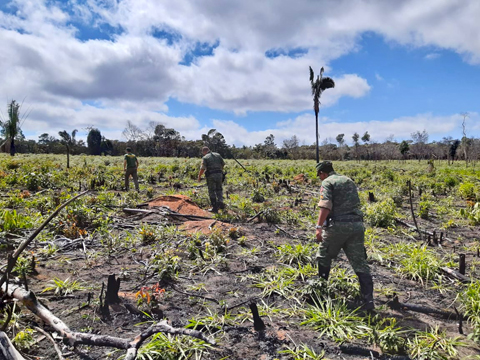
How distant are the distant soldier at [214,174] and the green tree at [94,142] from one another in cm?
4382

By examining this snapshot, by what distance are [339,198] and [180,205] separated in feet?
18.0

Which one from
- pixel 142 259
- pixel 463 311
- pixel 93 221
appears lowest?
pixel 463 311

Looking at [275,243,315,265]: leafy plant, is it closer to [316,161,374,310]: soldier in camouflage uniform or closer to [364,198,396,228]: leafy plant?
[316,161,374,310]: soldier in camouflage uniform

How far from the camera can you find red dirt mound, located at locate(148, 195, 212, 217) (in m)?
8.51

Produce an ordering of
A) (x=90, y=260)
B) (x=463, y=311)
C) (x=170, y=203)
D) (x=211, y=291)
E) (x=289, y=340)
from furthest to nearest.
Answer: (x=170, y=203), (x=90, y=260), (x=211, y=291), (x=463, y=311), (x=289, y=340)

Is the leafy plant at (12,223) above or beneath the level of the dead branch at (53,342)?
above

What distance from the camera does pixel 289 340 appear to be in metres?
3.35

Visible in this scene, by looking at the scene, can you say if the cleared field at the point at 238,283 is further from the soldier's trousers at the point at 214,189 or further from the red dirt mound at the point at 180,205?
the soldier's trousers at the point at 214,189

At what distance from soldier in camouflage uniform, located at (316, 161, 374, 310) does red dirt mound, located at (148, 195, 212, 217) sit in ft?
16.1

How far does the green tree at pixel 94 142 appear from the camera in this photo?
48.6m

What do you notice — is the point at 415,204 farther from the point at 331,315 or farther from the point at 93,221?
the point at 93,221

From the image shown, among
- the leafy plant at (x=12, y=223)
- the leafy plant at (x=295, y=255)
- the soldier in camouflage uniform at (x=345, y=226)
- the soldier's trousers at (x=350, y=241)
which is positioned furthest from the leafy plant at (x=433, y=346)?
the leafy plant at (x=12, y=223)

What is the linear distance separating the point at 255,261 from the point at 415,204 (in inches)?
304

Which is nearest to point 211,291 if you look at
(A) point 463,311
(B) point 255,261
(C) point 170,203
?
(B) point 255,261
